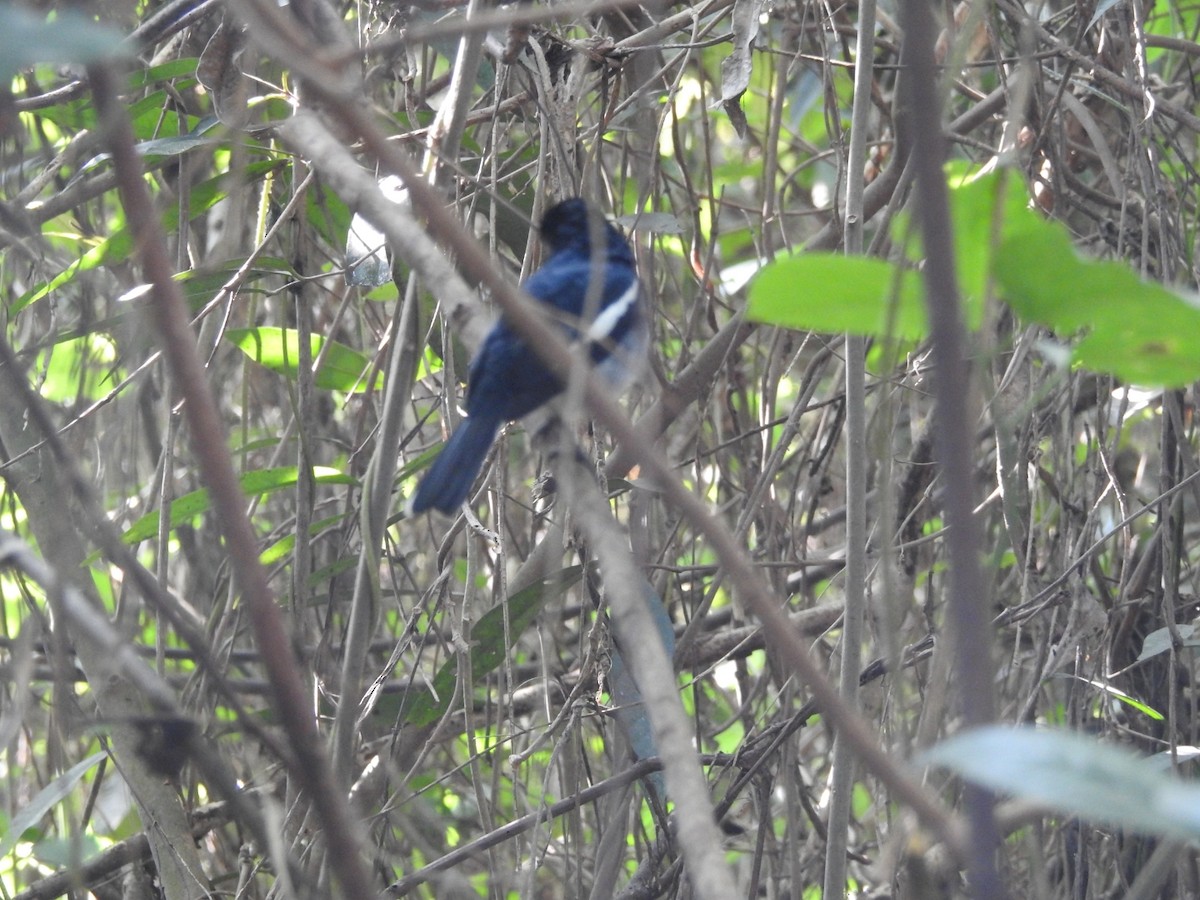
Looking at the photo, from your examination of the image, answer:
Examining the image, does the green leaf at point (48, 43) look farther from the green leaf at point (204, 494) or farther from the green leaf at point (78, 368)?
the green leaf at point (78, 368)

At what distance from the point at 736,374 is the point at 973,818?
3088 millimetres

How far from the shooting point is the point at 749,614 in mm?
3912

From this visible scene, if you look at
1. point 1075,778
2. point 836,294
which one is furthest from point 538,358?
point 1075,778

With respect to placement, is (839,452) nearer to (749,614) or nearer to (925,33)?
(749,614)

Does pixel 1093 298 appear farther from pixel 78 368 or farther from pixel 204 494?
pixel 78 368

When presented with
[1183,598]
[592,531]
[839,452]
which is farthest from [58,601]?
[839,452]

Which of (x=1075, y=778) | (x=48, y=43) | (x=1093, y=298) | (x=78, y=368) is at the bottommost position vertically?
(x=1075, y=778)

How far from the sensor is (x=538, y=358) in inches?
118

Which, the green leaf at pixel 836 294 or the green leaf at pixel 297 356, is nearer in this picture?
the green leaf at pixel 836 294

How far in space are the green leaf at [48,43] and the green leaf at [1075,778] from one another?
30.0 inches

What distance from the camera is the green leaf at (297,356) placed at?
3.24 meters

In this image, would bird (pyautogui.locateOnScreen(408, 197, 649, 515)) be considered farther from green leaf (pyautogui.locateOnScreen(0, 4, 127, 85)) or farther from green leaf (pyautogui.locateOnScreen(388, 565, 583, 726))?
green leaf (pyautogui.locateOnScreen(0, 4, 127, 85))

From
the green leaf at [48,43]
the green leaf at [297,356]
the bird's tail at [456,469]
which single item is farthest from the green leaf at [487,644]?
the green leaf at [48,43]

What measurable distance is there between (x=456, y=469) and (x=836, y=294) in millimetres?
1768
